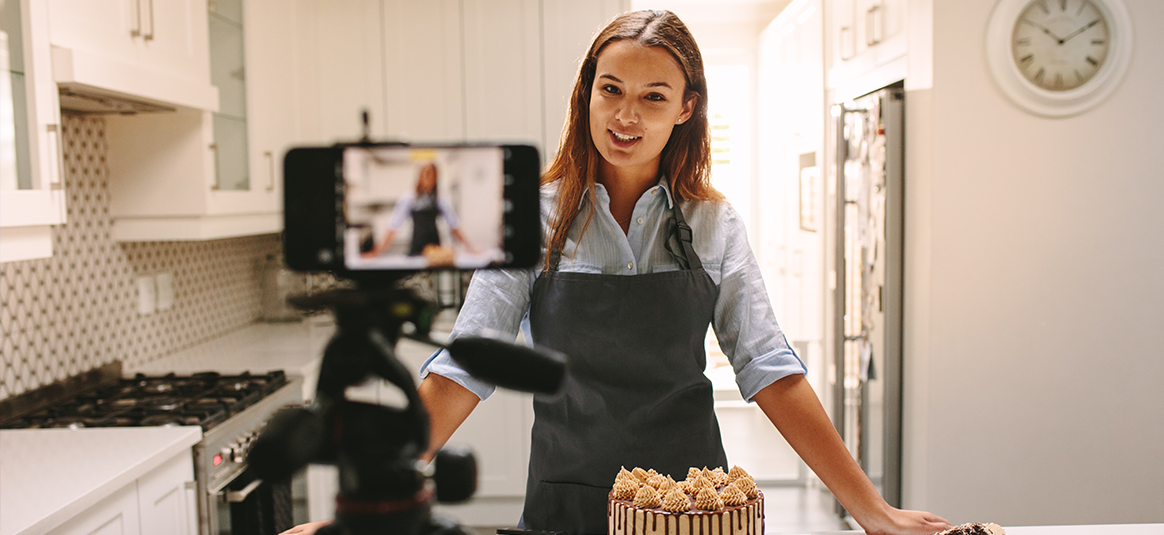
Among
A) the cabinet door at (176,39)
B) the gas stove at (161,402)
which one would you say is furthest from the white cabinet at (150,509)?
the cabinet door at (176,39)

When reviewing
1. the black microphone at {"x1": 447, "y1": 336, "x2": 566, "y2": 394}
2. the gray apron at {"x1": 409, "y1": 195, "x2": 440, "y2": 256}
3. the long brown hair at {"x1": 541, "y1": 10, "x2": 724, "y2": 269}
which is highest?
the long brown hair at {"x1": 541, "y1": 10, "x2": 724, "y2": 269}

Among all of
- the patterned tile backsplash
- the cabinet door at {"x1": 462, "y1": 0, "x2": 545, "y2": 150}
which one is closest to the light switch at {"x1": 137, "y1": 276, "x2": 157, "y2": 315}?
the patterned tile backsplash

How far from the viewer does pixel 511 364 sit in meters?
0.35

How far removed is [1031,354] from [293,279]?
2744 mm

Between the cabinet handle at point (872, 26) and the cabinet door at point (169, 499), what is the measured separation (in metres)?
2.31

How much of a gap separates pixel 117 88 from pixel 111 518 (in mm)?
939

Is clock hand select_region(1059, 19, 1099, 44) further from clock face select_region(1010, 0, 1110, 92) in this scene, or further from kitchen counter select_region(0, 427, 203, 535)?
kitchen counter select_region(0, 427, 203, 535)

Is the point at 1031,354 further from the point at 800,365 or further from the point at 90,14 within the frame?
the point at 90,14

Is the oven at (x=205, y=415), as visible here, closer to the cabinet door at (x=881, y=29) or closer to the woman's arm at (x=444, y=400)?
the woman's arm at (x=444, y=400)

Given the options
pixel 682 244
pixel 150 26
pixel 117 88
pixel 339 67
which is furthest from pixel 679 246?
pixel 339 67

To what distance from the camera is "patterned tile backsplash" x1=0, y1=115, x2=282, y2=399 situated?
1859 mm

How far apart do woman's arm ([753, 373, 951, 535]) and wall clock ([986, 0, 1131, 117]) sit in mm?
1482

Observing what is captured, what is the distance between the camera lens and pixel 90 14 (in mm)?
1687

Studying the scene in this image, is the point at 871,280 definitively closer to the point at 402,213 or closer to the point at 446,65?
the point at 446,65
